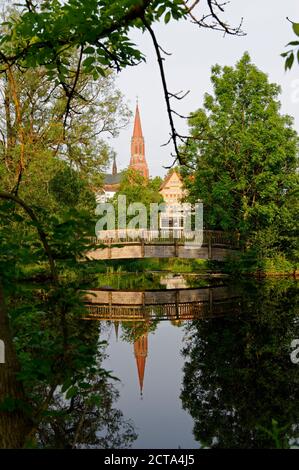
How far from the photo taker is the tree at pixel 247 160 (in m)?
21.1

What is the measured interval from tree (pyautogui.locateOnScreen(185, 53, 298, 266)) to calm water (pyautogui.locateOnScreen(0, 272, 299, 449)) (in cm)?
768

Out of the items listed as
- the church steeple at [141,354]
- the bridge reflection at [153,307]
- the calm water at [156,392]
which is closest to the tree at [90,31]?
the calm water at [156,392]

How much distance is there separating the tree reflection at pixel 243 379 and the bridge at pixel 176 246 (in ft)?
28.4

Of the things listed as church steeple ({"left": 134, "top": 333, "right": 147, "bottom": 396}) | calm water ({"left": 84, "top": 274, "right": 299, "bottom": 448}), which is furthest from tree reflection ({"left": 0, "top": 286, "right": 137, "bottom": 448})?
church steeple ({"left": 134, "top": 333, "right": 147, "bottom": 396})

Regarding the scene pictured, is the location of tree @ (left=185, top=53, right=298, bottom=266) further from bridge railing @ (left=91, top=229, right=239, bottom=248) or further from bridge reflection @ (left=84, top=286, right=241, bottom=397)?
bridge reflection @ (left=84, top=286, right=241, bottom=397)

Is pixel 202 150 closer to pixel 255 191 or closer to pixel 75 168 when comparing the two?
pixel 255 191

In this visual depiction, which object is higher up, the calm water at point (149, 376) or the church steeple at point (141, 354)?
the calm water at point (149, 376)

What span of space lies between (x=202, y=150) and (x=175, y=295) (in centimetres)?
949

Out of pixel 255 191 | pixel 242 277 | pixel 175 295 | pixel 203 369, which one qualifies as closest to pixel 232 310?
pixel 175 295

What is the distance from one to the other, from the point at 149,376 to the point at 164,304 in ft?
23.3

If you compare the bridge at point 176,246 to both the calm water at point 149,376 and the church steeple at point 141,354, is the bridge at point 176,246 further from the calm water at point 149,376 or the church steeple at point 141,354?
the church steeple at point 141,354

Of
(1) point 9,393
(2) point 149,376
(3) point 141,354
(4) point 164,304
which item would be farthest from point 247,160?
(1) point 9,393

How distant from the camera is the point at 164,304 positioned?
608 inches

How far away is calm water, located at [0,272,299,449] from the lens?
3.14m
